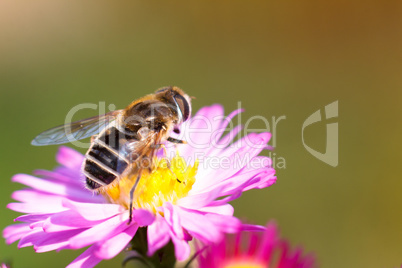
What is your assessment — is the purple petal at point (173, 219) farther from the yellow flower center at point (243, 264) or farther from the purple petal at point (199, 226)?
the yellow flower center at point (243, 264)

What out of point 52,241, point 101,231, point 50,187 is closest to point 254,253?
point 101,231

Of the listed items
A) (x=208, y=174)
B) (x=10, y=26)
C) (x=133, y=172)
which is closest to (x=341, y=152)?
(x=208, y=174)

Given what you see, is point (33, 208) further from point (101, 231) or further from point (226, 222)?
point (226, 222)

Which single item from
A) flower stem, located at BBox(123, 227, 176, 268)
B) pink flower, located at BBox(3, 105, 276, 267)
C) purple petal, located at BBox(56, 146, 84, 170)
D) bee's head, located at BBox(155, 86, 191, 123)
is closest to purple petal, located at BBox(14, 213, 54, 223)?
pink flower, located at BBox(3, 105, 276, 267)

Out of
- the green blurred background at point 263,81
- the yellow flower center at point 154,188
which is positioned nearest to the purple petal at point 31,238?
the yellow flower center at point 154,188

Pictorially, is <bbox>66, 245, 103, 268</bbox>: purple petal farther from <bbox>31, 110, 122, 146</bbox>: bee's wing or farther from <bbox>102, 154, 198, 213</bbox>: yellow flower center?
<bbox>31, 110, 122, 146</bbox>: bee's wing

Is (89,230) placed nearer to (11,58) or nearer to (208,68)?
(208,68)
